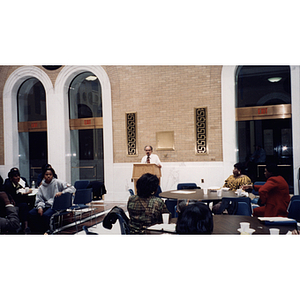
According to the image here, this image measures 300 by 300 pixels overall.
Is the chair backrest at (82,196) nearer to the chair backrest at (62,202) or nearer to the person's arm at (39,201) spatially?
the chair backrest at (62,202)

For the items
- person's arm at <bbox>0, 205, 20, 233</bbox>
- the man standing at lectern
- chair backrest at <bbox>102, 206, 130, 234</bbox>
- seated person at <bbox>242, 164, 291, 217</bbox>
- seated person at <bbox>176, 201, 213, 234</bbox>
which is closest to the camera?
seated person at <bbox>176, 201, 213, 234</bbox>

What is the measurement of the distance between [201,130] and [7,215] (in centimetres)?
563

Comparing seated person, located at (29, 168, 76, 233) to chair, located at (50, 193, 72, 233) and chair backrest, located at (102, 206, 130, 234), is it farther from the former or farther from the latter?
chair backrest, located at (102, 206, 130, 234)

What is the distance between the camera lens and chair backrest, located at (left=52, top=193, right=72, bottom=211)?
471 centimetres

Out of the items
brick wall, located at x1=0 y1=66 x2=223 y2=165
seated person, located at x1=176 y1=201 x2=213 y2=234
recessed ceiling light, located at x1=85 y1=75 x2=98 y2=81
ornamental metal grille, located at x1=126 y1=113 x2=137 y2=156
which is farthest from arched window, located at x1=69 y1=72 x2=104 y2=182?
seated person, located at x1=176 y1=201 x2=213 y2=234

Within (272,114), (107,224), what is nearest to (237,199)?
(107,224)

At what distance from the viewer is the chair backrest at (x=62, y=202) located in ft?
15.5

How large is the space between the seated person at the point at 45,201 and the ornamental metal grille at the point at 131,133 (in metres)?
3.45

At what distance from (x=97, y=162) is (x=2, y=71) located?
166 inches

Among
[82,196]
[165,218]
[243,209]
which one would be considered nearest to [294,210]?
[243,209]

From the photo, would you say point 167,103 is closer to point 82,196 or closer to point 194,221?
point 82,196

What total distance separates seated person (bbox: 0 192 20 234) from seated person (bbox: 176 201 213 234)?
2277mm

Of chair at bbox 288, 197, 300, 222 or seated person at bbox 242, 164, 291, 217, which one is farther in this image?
seated person at bbox 242, 164, 291, 217
